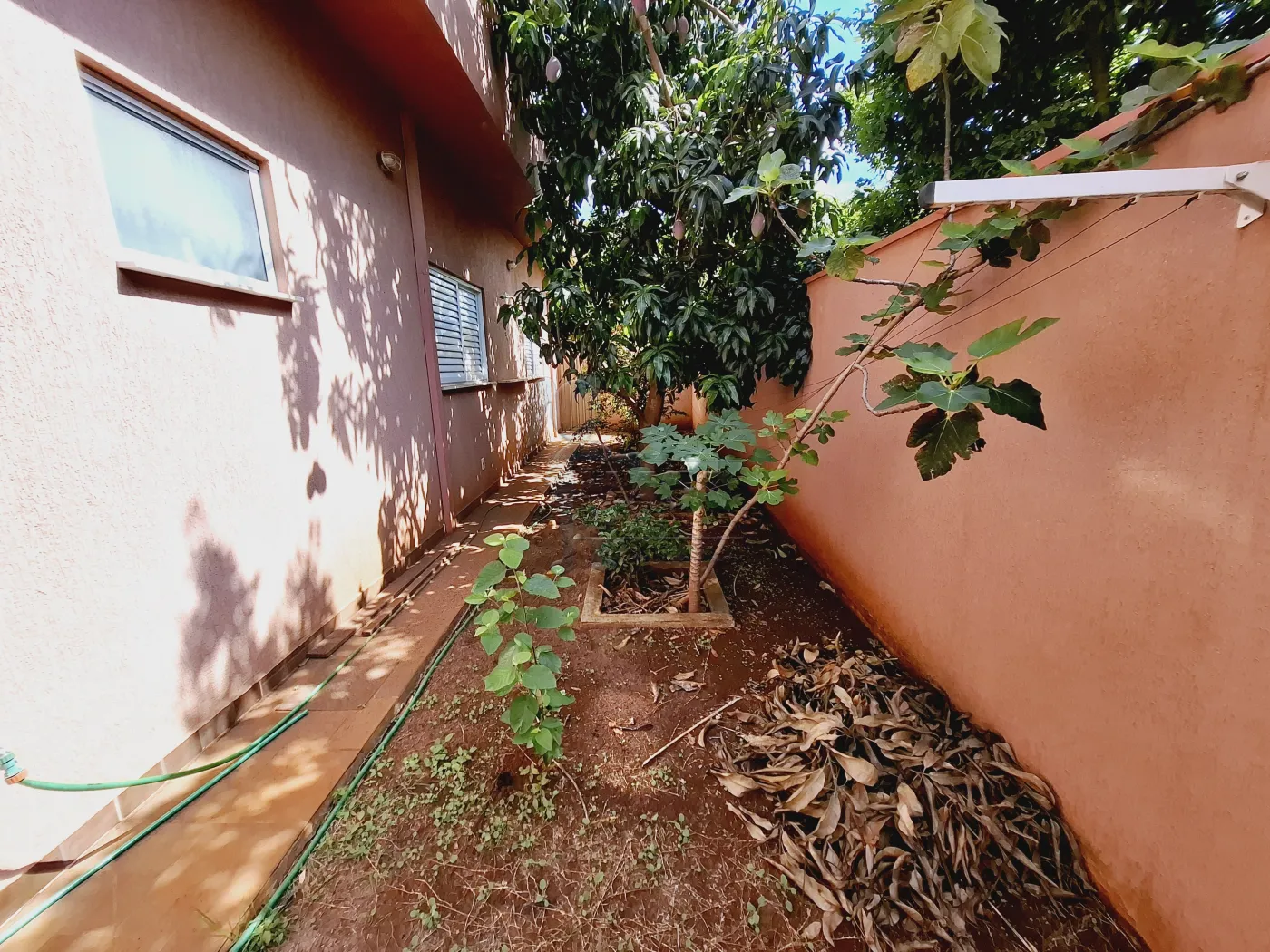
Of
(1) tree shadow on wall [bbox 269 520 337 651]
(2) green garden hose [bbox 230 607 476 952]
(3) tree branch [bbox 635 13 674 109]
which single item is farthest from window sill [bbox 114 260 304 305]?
(3) tree branch [bbox 635 13 674 109]

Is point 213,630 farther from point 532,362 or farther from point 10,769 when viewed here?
point 532,362

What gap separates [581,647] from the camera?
2.44m

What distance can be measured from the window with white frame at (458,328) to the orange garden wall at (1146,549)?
13.5 ft

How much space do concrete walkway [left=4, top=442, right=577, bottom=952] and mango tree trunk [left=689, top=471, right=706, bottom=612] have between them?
1530 mm

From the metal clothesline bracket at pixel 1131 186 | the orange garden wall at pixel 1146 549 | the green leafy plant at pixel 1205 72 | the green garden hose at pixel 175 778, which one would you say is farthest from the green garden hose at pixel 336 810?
the green leafy plant at pixel 1205 72

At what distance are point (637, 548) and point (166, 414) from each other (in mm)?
2509

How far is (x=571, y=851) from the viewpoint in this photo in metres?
1.43

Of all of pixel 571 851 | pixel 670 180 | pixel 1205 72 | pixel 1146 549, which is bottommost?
pixel 571 851

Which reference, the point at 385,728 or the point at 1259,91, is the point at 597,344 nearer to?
the point at 385,728

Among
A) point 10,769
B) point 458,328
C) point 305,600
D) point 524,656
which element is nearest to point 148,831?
point 10,769

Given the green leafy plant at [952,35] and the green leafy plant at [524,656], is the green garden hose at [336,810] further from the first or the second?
the green leafy plant at [952,35]

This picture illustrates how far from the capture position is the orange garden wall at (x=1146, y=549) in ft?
3.12

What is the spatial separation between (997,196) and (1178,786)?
1.47m

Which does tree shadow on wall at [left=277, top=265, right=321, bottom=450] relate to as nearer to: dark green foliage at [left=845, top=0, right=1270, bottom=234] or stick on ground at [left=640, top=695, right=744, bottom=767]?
stick on ground at [left=640, top=695, right=744, bottom=767]
